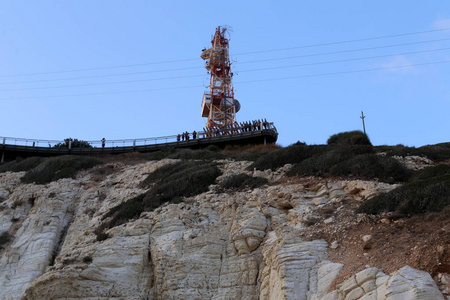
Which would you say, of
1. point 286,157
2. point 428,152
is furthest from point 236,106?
point 428,152

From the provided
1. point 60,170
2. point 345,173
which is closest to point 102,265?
point 345,173

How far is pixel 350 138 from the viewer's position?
36219 mm

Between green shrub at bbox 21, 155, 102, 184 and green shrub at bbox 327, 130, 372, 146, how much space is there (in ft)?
52.4

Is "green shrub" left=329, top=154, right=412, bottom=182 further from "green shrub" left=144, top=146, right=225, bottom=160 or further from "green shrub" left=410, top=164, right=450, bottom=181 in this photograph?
"green shrub" left=144, top=146, right=225, bottom=160

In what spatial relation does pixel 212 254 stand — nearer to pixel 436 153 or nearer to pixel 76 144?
pixel 436 153

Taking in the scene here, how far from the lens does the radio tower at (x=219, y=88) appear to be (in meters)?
57.8

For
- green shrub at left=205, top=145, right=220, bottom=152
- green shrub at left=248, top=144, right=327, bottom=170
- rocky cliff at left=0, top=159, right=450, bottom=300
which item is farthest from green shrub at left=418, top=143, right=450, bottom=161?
green shrub at left=205, top=145, right=220, bottom=152

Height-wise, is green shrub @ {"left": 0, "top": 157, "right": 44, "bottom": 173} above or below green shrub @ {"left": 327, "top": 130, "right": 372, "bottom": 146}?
below

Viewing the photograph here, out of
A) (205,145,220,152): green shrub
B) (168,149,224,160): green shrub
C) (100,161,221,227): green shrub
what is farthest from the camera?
(205,145,220,152): green shrub

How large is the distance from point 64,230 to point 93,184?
18.1 feet

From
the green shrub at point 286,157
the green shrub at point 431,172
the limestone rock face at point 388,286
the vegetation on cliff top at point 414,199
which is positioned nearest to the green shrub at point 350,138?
the green shrub at point 286,157

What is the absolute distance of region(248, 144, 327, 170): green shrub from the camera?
25.8m

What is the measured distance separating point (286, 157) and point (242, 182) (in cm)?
365

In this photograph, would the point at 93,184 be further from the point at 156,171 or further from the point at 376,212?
the point at 376,212
